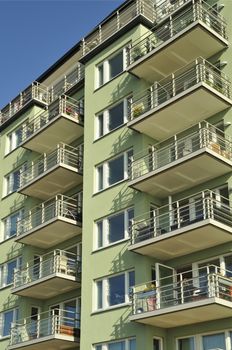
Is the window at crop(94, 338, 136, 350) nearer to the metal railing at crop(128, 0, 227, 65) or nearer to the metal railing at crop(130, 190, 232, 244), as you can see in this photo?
the metal railing at crop(130, 190, 232, 244)

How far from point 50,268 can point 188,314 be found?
34.5ft

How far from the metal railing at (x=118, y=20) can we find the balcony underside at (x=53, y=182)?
723 centimetres

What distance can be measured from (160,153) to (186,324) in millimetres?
7972

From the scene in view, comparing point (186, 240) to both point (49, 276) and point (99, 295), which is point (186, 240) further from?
point (49, 276)

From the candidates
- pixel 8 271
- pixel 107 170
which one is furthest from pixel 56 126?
pixel 8 271

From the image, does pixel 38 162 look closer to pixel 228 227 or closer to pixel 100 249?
pixel 100 249

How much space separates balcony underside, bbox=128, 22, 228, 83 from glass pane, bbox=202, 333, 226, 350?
41.4ft

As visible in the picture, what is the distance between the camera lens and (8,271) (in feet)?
117

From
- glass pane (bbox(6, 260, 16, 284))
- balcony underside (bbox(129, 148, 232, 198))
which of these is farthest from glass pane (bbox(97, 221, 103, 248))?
glass pane (bbox(6, 260, 16, 284))

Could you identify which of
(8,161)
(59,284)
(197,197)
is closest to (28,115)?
(8,161)

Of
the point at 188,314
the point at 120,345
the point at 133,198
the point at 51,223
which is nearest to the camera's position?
the point at 188,314

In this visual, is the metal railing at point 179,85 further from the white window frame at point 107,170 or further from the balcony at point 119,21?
the balcony at point 119,21

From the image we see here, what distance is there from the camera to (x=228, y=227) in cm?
2238

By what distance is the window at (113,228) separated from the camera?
2692cm
